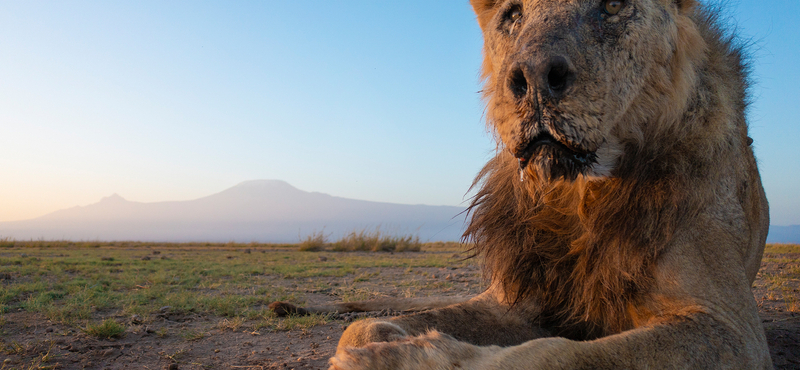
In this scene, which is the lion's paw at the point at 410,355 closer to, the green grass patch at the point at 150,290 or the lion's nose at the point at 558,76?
the lion's nose at the point at 558,76

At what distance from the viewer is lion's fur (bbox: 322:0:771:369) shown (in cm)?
180

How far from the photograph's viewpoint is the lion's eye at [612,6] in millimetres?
2174

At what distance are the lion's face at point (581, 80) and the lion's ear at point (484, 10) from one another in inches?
19.8

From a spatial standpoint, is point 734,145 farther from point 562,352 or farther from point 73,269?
point 73,269

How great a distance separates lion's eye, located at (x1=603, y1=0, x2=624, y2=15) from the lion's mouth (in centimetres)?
72

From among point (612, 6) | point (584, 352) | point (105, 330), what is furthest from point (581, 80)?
point (105, 330)

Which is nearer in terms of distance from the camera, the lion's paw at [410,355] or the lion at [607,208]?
the lion's paw at [410,355]

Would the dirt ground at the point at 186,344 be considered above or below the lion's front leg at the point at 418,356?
below

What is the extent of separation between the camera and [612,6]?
2.18 meters

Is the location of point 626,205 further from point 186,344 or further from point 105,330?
point 105,330

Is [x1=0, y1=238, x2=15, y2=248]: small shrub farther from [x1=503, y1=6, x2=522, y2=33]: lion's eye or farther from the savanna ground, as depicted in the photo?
[x1=503, y1=6, x2=522, y2=33]: lion's eye

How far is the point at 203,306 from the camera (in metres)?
4.79

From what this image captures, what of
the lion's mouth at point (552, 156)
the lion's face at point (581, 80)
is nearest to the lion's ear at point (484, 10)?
the lion's face at point (581, 80)

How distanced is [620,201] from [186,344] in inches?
119
